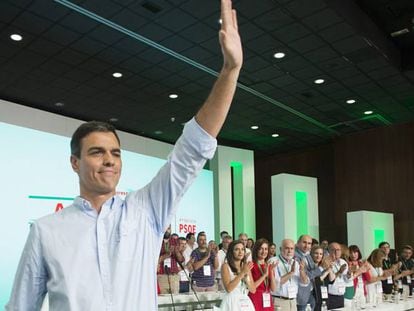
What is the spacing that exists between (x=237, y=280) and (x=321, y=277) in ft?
4.55

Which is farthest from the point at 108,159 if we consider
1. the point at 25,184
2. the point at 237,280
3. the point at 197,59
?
the point at 197,59

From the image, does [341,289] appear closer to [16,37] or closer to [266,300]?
[266,300]

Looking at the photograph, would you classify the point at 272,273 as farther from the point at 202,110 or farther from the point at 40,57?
the point at 40,57

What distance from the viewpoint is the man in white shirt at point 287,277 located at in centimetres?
482

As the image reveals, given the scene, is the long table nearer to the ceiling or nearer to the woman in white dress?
the woman in white dress

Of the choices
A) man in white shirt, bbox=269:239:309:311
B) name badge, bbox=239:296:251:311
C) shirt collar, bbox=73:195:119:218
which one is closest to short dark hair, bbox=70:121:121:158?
shirt collar, bbox=73:195:119:218

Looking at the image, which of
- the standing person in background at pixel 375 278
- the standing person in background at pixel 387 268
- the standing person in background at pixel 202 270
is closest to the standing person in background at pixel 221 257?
the standing person in background at pixel 202 270

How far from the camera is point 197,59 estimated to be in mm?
7637

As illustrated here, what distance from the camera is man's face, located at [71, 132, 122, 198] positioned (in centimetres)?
104

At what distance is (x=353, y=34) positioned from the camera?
6754 mm

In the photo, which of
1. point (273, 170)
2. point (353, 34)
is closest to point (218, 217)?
point (273, 170)

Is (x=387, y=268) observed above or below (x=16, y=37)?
below

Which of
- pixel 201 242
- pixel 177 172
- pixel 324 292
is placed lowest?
pixel 324 292

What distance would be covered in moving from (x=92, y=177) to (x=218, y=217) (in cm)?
1033
